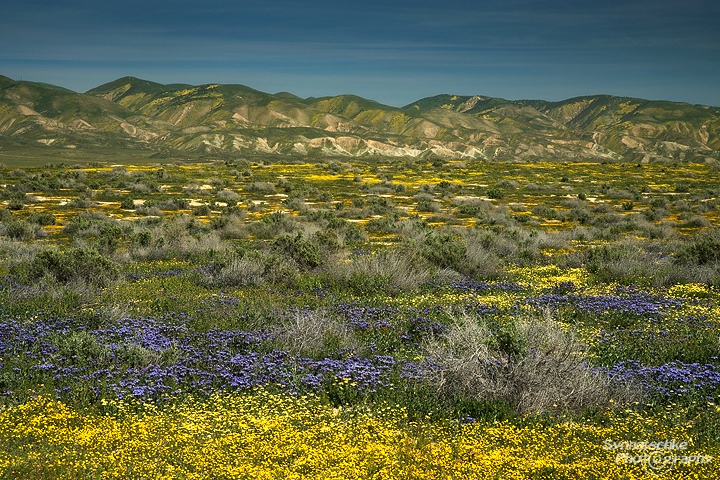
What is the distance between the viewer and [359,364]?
7652 millimetres

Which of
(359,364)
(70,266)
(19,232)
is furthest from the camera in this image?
(19,232)

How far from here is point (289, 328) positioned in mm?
9219

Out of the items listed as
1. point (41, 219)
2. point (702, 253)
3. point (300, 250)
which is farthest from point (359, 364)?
point (41, 219)

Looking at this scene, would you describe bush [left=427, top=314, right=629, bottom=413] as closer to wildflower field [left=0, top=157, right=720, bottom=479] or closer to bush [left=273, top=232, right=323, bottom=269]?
wildflower field [left=0, top=157, right=720, bottom=479]

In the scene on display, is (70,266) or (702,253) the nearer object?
(70,266)

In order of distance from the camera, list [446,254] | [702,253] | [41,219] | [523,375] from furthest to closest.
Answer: [41,219], [702,253], [446,254], [523,375]

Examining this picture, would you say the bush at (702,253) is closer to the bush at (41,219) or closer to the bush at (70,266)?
the bush at (70,266)

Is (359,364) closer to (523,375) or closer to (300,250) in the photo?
(523,375)

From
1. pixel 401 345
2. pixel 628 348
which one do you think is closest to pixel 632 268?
pixel 628 348

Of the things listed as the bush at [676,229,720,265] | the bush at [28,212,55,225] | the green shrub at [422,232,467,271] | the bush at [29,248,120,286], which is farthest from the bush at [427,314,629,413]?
the bush at [28,212,55,225]

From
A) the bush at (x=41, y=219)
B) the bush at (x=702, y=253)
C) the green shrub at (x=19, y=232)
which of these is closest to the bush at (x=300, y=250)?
the bush at (x=702, y=253)

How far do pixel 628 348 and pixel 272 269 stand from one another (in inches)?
315

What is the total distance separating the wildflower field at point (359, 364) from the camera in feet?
17.8

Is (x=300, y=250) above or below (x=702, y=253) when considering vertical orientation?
below
